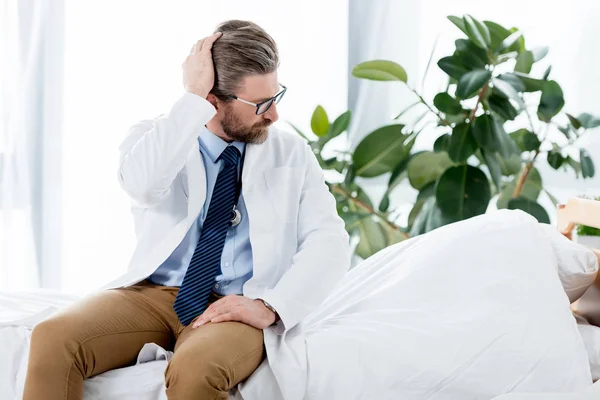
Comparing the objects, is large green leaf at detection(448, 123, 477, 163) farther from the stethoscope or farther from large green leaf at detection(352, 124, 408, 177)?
the stethoscope

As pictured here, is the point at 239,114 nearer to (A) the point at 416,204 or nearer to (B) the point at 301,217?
(B) the point at 301,217

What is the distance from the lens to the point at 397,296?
1949 mm

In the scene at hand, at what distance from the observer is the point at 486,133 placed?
2.75m

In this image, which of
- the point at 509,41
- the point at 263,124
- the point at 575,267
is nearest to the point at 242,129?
the point at 263,124

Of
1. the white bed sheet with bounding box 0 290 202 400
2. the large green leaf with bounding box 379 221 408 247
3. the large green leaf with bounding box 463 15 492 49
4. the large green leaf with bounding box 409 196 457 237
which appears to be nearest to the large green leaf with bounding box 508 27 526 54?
the large green leaf with bounding box 463 15 492 49

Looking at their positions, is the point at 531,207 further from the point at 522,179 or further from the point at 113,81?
the point at 113,81

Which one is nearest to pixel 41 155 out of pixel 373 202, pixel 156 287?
pixel 373 202

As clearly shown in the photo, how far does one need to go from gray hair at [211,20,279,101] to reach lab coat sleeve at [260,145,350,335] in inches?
10.0

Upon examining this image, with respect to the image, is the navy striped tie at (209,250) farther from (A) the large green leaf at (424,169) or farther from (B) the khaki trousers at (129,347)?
(A) the large green leaf at (424,169)

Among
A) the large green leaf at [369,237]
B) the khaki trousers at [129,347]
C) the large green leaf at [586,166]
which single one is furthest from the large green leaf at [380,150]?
the khaki trousers at [129,347]

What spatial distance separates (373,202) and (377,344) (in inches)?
74.1

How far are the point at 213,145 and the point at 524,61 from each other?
146 cm

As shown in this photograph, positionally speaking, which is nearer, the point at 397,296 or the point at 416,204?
the point at 397,296

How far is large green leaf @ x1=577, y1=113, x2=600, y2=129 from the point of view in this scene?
9.37ft
